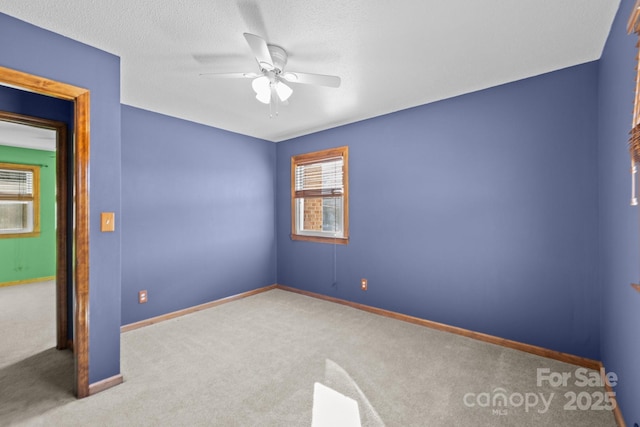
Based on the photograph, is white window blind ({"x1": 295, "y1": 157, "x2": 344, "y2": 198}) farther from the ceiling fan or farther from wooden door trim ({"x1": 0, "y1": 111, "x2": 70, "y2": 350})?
wooden door trim ({"x1": 0, "y1": 111, "x2": 70, "y2": 350})

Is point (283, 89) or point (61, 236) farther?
point (61, 236)

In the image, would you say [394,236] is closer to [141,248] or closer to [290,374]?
[290,374]

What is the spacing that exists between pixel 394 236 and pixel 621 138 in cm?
212

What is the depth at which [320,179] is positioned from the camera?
14.0ft

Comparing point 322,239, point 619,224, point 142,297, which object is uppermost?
point 619,224

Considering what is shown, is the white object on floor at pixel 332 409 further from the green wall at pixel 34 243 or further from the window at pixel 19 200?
the window at pixel 19 200

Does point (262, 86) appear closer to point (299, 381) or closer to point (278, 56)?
point (278, 56)

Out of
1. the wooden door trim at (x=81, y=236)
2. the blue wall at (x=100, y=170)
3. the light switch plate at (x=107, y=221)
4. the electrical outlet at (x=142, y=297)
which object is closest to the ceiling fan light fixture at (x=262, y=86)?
the blue wall at (x=100, y=170)

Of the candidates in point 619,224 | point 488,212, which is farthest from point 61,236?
point 619,224

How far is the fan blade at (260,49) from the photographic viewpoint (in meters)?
1.65

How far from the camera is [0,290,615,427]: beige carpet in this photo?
5.82 feet

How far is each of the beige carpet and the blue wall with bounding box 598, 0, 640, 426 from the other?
1.28ft

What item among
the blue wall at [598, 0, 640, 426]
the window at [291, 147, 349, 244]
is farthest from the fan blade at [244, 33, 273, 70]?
the window at [291, 147, 349, 244]

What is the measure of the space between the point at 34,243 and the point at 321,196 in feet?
17.6
